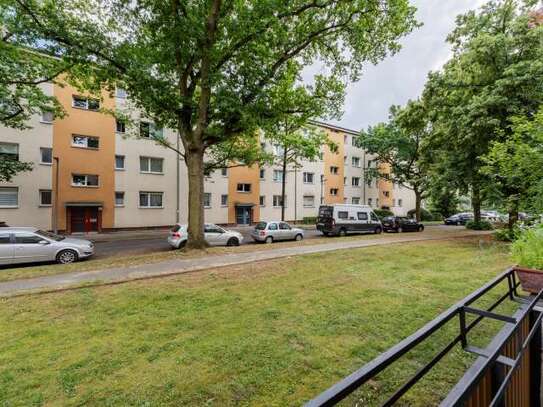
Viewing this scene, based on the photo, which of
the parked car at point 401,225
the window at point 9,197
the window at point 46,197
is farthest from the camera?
the parked car at point 401,225

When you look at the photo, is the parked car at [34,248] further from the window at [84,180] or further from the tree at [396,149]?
the tree at [396,149]

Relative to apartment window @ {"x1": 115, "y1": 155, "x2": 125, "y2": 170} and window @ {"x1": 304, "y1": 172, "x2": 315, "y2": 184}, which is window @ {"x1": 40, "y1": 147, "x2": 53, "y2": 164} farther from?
window @ {"x1": 304, "y1": 172, "x2": 315, "y2": 184}

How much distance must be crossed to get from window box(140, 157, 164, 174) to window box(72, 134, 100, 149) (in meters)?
3.35

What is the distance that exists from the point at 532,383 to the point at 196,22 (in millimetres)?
10802

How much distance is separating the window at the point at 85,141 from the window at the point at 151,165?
3.35m

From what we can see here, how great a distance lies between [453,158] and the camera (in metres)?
14.8

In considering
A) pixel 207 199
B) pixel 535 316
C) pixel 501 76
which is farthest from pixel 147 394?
pixel 207 199

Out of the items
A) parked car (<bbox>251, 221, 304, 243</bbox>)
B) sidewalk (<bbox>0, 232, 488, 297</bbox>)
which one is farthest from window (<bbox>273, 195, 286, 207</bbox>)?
sidewalk (<bbox>0, 232, 488, 297</bbox>)

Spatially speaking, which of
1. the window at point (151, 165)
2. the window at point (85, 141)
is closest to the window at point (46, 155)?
the window at point (85, 141)

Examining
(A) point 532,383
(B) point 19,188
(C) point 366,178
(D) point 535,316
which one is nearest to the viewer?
(A) point 532,383

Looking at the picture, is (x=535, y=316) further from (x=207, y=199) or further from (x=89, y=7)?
(x=207, y=199)

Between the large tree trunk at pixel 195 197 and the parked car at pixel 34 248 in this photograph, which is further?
the large tree trunk at pixel 195 197

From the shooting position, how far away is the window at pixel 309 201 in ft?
110

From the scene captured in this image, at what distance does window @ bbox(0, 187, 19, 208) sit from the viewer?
1789 centimetres
